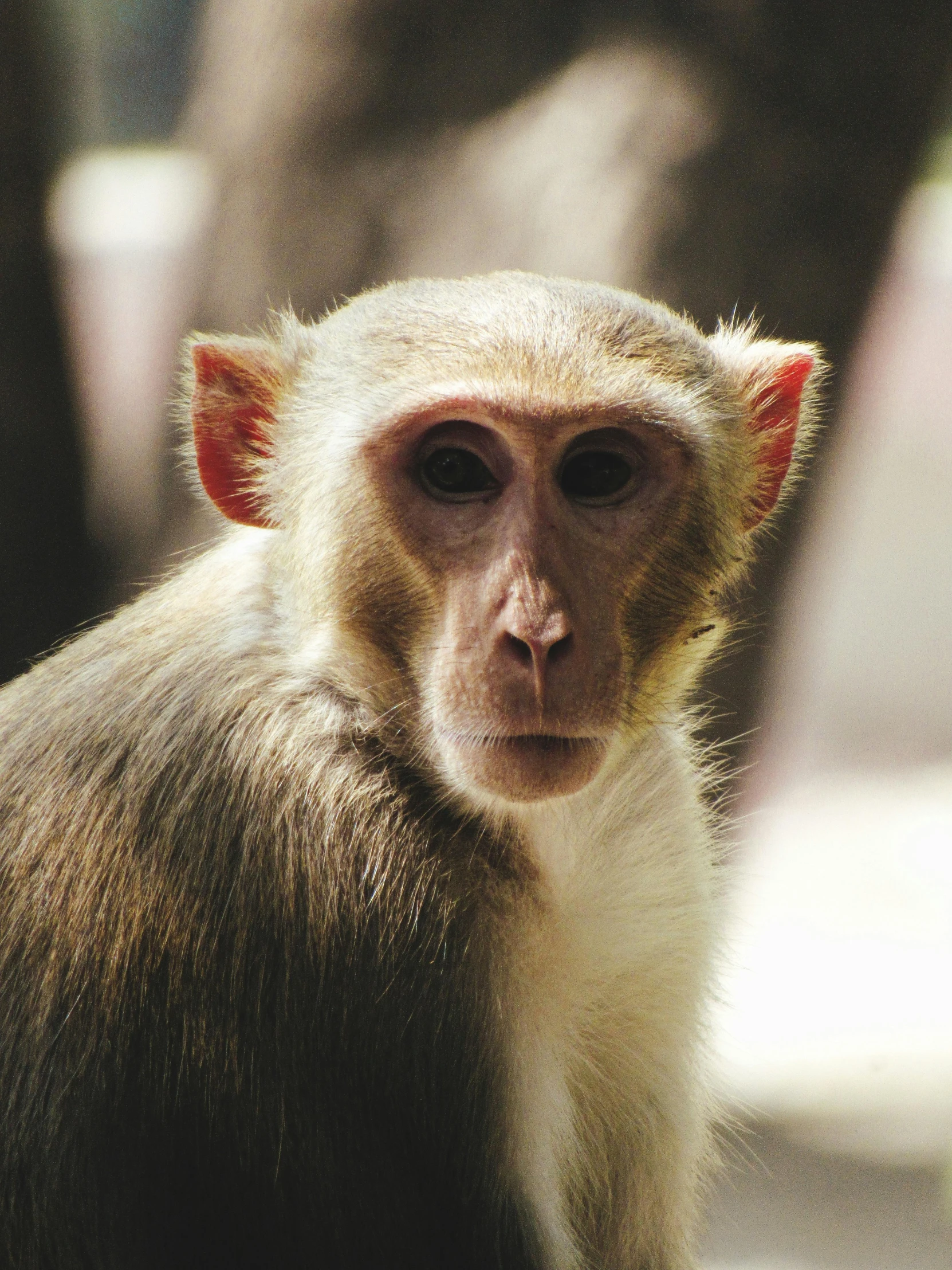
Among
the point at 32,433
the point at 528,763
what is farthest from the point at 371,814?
the point at 32,433

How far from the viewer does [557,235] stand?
4.94 m

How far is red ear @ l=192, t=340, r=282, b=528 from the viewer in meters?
2.61

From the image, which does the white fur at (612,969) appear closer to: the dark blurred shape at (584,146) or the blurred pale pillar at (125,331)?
the dark blurred shape at (584,146)

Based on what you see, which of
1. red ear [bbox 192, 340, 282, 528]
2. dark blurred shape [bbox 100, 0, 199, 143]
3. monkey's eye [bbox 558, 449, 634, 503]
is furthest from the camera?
dark blurred shape [bbox 100, 0, 199, 143]

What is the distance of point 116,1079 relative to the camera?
232 cm

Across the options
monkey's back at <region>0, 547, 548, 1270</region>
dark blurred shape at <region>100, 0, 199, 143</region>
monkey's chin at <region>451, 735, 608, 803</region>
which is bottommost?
monkey's back at <region>0, 547, 548, 1270</region>

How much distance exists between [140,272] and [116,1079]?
450 cm

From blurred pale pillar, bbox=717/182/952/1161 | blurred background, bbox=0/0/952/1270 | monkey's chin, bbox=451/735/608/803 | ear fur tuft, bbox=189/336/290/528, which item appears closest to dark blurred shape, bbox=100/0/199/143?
blurred background, bbox=0/0/952/1270

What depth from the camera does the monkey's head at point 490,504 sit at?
7.36 ft

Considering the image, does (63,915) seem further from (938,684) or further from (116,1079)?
(938,684)

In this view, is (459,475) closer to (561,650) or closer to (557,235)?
(561,650)

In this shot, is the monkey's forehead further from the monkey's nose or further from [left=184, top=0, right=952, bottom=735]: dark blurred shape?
[left=184, top=0, right=952, bottom=735]: dark blurred shape

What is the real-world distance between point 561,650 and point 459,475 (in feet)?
1.17

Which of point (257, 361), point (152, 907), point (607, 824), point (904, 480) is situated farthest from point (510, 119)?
point (904, 480)
